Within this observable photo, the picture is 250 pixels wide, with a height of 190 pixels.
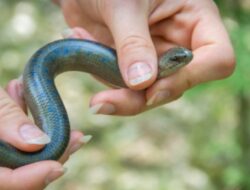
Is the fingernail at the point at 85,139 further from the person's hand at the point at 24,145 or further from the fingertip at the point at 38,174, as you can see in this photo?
the fingertip at the point at 38,174

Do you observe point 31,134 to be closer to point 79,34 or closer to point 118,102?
point 118,102

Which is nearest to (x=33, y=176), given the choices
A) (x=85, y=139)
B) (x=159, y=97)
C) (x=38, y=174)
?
(x=38, y=174)

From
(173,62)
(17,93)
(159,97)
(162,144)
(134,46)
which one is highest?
(134,46)

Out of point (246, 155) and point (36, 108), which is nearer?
point (36, 108)

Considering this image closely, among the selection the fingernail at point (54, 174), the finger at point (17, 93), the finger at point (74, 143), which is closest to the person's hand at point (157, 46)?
the finger at point (74, 143)

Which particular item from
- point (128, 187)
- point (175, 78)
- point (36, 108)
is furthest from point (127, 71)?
point (128, 187)

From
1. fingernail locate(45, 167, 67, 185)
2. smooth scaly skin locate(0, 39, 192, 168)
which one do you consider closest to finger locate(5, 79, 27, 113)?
smooth scaly skin locate(0, 39, 192, 168)

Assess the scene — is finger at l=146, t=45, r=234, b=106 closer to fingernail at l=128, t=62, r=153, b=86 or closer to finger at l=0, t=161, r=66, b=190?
fingernail at l=128, t=62, r=153, b=86

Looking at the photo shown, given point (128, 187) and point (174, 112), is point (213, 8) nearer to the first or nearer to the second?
point (128, 187)
